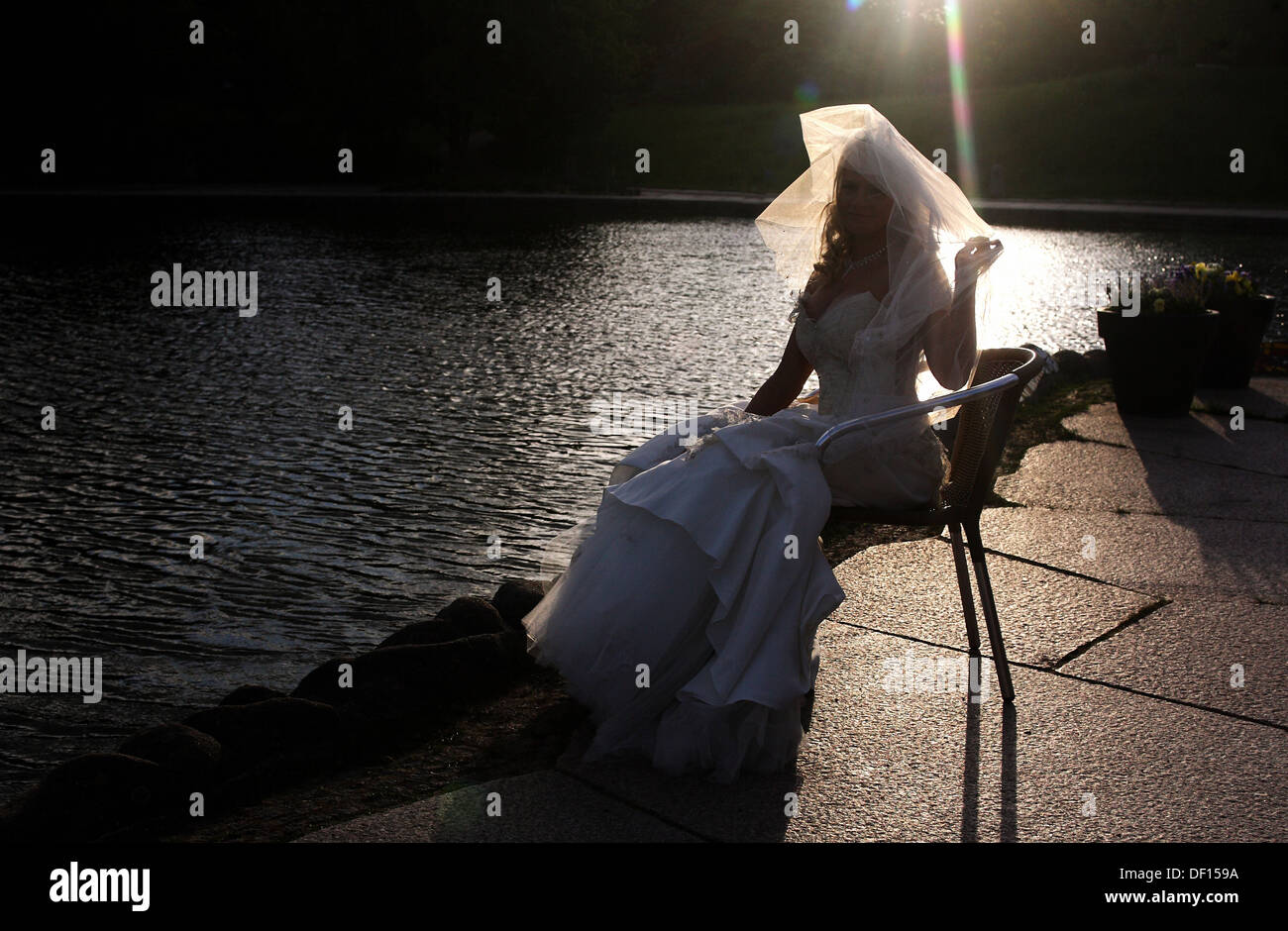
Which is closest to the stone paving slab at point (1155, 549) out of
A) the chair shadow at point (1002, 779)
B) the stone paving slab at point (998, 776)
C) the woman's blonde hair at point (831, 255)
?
the stone paving slab at point (998, 776)

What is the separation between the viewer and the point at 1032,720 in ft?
12.3

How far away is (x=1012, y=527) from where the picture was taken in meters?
5.73

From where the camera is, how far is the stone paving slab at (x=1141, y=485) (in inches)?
237

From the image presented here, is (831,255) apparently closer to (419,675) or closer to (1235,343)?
(419,675)

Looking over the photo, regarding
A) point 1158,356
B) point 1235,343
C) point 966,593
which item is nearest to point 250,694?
point 966,593

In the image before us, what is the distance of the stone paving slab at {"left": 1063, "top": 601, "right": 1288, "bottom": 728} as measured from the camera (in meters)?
3.88

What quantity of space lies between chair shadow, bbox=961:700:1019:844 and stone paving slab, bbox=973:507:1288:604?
4.76 feet

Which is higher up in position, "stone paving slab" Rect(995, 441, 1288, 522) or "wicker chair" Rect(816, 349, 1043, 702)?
"wicker chair" Rect(816, 349, 1043, 702)

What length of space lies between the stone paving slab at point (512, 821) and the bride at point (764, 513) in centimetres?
24

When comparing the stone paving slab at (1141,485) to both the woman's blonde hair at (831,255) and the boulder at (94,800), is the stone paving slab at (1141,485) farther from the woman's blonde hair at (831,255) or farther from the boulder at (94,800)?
the boulder at (94,800)

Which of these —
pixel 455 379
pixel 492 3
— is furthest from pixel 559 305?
pixel 492 3

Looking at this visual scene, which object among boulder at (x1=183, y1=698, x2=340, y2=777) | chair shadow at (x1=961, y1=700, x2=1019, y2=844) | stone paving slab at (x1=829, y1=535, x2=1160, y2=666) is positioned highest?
stone paving slab at (x1=829, y1=535, x2=1160, y2=666)

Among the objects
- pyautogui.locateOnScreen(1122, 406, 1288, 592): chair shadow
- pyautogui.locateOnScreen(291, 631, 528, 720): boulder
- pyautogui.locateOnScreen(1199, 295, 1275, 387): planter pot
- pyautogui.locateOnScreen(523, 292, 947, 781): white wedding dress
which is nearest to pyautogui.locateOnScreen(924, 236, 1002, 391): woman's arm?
pyautogui.locateOnScreen(523, 292, 947, 781): white wedding dress

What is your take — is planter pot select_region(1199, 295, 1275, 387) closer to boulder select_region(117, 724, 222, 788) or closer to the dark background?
boulder select_region(117, 724, 222, 788)
